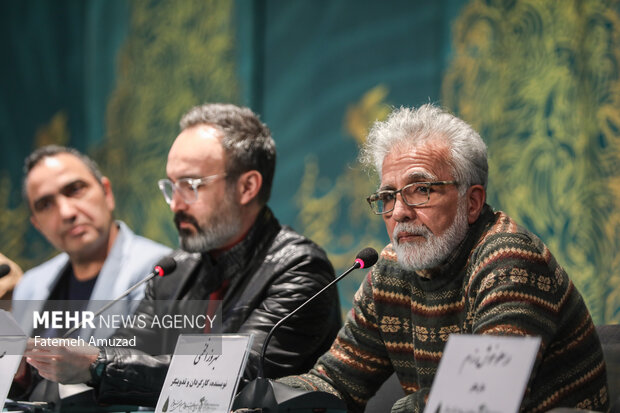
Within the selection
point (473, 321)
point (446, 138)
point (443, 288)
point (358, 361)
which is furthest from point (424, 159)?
point (358, 361)

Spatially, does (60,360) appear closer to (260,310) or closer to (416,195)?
(260,310)

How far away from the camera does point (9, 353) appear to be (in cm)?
213

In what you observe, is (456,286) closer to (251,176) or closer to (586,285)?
(251,176)

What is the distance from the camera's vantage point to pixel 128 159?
5336 millimetres

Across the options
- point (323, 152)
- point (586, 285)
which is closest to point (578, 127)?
point (586, 285)

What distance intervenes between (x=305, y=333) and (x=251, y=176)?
70 cm

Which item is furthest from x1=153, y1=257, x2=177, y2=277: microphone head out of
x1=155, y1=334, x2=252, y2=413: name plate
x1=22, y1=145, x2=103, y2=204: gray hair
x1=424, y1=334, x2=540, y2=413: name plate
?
x1=424, y1=334, x2=540, y2=413: name plate

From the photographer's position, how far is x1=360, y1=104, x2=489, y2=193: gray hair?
2176 millimetres

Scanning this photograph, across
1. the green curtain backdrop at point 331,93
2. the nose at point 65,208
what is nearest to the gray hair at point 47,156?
the nose at point 65,208

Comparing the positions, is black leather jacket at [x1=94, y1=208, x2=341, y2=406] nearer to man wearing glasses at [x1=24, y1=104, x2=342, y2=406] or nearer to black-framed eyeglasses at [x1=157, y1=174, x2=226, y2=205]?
man wearing glasses at [x1=24, y1=104, x2=342, y2=406]

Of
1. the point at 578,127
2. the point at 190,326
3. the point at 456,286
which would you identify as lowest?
the point at 190,326

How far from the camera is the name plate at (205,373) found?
1855 mm

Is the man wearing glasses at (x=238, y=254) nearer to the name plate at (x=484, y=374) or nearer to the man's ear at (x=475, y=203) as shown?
the man's ear at (x=475, y=203)

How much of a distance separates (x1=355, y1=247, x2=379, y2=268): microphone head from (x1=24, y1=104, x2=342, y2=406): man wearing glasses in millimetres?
524
